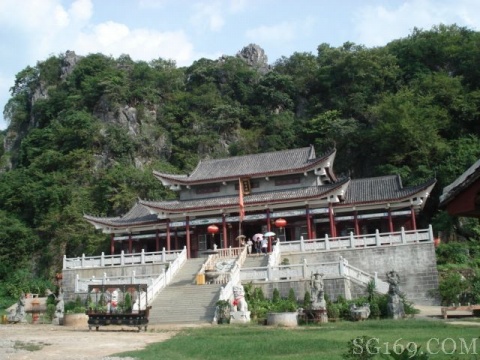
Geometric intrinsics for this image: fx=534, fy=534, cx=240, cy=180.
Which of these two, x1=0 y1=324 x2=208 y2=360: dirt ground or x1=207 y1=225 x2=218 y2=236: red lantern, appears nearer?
x1=0 y1=324 x2=208 y2=360: dirt ground

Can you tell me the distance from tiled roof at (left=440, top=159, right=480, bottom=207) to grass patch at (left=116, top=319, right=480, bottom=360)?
429cm

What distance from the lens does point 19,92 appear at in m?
67.4

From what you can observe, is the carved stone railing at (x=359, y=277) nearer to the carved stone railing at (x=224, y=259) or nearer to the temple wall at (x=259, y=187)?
the carved stone railing at (x=224, y=259)

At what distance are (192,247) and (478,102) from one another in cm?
2475

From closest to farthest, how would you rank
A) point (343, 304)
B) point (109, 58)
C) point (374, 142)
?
point (343, 304) → point (374, 142) → point (109, 58)

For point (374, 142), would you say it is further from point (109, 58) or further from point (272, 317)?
point (109, 58)

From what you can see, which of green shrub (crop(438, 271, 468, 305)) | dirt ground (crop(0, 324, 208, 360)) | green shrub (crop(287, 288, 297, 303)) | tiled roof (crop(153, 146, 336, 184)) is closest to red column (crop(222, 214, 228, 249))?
tiled roof (crop(153, 146, 336, 184))

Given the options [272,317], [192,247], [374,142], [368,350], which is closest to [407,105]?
[374,142]

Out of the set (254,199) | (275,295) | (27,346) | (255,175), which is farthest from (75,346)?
(255,175)

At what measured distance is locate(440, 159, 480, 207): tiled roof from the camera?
5.25 meters

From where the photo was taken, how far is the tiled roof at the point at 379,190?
98.6ft

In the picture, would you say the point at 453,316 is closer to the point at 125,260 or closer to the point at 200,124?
the point at 125,260

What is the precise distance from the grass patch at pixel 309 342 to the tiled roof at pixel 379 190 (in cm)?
1479

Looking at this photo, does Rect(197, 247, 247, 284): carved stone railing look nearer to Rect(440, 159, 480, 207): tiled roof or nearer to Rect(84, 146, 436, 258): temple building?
Rect(84, 146, 436, 258): temple building
